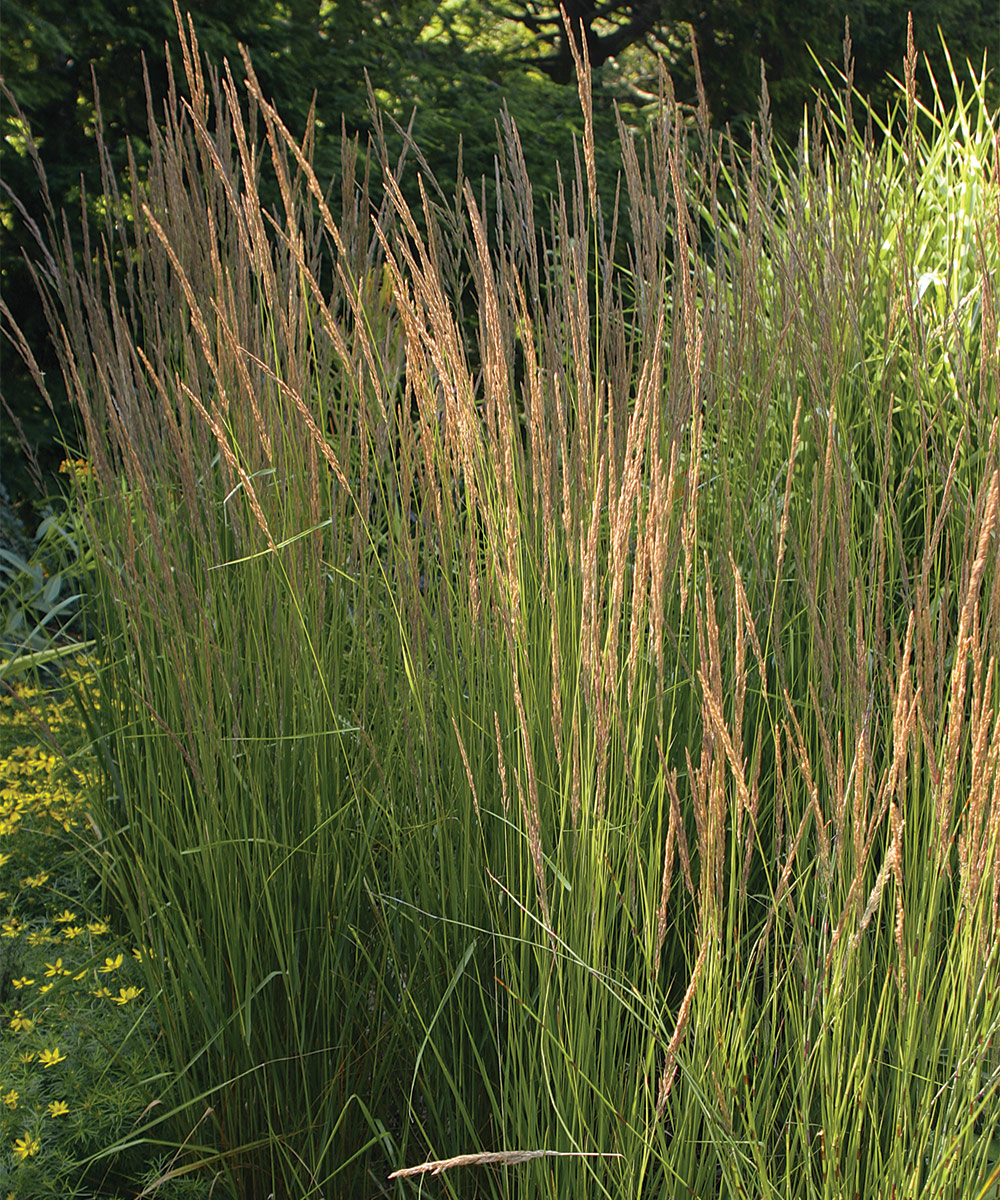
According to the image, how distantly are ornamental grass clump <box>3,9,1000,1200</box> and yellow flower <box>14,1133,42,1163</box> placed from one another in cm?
18

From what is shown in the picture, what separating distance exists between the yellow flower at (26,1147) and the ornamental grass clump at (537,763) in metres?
0.18

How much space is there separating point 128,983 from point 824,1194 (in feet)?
4.19

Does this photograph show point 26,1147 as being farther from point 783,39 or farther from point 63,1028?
point 783,39

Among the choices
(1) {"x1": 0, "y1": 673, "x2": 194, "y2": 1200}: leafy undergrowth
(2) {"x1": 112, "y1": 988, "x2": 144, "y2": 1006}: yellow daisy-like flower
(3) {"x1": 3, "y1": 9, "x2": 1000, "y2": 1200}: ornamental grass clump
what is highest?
(3) {"x1": 3, "y1": 9, "x2": 1000, "y2": 1200}: ornamental grass clump

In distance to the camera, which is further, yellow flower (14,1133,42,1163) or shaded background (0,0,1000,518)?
shaded background (0,0,1000,518)

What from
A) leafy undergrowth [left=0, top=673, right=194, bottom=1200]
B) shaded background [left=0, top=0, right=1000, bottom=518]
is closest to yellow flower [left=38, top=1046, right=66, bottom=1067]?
leafy undergrowth [left=0, top=673, right=194, bottom=1200]

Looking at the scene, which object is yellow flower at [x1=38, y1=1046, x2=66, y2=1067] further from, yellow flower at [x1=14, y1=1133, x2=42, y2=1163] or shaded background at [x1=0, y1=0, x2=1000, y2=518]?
shaded background at [x1=0, y1=0, x2=1000, y2=518]

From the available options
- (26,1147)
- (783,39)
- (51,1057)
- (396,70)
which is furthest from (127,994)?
(783,39)

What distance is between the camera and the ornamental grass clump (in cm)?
111

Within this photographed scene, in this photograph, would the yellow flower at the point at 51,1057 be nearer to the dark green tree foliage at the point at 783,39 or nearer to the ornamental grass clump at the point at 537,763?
the ornamental grass clump at the point at 537,763

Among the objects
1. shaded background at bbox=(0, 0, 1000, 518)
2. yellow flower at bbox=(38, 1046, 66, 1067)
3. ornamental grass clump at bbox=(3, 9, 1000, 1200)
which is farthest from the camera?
shaded background at bbox=(0, 0, 1000, 518)

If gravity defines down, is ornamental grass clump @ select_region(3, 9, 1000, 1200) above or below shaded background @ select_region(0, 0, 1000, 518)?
below

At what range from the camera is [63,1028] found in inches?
74.5

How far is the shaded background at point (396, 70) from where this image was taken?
5.43m
